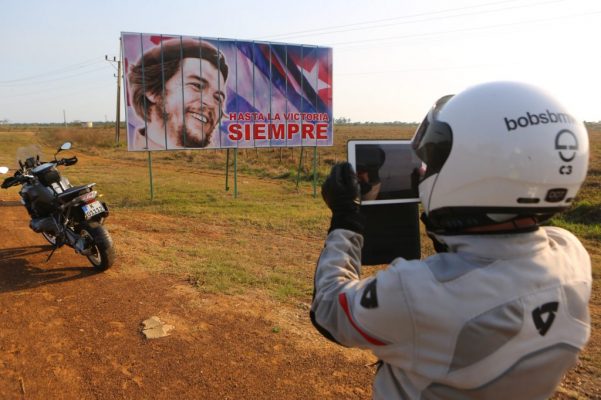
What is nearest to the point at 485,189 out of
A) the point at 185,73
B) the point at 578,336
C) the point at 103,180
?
the point at 578,336

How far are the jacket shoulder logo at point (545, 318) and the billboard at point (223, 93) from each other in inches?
410

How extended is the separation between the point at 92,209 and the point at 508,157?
16.7ft

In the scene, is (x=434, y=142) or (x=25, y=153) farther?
(x=25, y=153)

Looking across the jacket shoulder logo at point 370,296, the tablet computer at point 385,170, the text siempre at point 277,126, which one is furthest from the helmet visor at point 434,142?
the text siempre at point 277,126

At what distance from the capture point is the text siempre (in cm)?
1172

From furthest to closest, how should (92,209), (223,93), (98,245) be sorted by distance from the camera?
(223,93), (92,209), (98,245)

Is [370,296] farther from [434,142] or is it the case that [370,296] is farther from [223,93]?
[223,93]

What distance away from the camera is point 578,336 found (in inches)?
48.6

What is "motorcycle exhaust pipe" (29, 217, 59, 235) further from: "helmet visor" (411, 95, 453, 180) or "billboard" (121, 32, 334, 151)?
"helmet visor" (411, 95, 453, 180)

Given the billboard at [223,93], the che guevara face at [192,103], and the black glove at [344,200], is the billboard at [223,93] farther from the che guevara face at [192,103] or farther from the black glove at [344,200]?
the black glove at [344,200]

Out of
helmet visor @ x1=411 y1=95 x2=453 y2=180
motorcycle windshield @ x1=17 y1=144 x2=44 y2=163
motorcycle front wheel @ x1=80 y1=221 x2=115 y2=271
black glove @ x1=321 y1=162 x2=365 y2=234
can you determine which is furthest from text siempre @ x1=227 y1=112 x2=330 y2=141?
helmet visor @ x1=411 y1=95 x2=453 y2=180

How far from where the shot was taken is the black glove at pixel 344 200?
168 cm

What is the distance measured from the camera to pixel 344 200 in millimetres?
1710

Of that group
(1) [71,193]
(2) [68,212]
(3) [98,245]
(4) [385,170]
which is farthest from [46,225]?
(4) [385,170]
